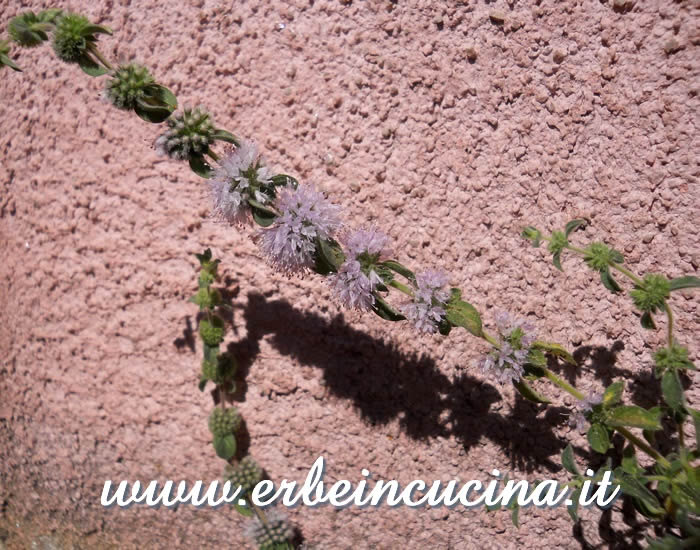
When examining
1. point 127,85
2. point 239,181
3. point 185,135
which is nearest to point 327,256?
point 239,181

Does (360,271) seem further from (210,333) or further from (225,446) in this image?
(225,446)

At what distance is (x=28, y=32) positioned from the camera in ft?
2.87

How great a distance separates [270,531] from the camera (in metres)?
1.25

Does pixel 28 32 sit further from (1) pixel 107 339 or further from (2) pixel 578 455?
(2) pixel 578 455

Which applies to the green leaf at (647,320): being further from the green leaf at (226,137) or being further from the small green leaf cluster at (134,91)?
the small green leaf cluster at (134,91)

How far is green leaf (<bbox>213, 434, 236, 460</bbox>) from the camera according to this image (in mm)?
1260

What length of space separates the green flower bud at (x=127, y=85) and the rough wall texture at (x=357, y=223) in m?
0.40

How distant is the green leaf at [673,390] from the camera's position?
97 centimetres

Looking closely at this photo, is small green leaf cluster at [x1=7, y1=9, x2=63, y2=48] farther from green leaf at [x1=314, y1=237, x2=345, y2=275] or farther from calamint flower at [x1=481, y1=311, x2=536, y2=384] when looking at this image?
calamint flower at [x1=481, y1=311, x2=536, y2=384]

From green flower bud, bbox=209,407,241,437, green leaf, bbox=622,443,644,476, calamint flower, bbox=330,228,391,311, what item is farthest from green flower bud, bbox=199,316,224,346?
green leaf, bbox=622,443,644,476

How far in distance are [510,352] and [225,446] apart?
63cm

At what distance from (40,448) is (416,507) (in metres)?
0.92

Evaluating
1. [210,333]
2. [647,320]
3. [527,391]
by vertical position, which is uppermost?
[647,320]

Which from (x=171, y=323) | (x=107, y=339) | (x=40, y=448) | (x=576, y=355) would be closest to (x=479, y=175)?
(x=576, y=355)
